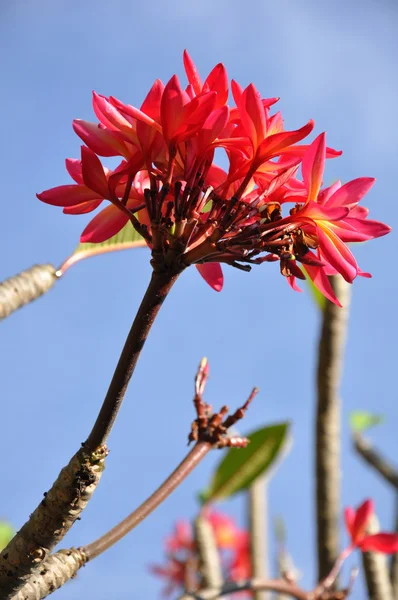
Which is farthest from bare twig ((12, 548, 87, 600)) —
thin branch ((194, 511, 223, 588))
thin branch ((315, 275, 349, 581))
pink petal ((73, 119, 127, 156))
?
thin branch ((194, 511, 223, 588))

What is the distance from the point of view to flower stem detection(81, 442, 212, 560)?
93 cm

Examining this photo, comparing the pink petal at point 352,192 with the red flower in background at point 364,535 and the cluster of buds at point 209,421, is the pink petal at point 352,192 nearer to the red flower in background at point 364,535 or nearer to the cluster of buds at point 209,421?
the cluster of buds at point 209,421

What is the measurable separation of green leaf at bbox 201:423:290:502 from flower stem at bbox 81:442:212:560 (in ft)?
4.05

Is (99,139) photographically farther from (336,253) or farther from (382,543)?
(382,543)

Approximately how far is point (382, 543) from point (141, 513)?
0.72 meters

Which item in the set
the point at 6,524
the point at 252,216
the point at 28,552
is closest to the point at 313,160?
the point at 252,216

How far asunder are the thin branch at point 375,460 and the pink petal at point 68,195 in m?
2.09

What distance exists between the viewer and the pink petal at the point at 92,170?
2.89ft

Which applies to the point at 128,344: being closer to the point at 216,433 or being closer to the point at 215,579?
the point at 216,433

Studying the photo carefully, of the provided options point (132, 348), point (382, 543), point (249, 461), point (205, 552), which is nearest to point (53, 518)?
point (132, 348)

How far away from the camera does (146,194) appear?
84 cm

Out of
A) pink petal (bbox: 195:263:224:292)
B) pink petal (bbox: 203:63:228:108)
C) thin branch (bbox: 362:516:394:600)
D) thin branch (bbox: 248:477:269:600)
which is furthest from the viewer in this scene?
thin branch (bbox: 248:477:269:600)

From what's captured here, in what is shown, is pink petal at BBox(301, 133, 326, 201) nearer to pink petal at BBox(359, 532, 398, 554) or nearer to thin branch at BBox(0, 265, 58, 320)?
thin branch at BBox(0, 265, 58, 320)

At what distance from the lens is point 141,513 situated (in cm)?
95
